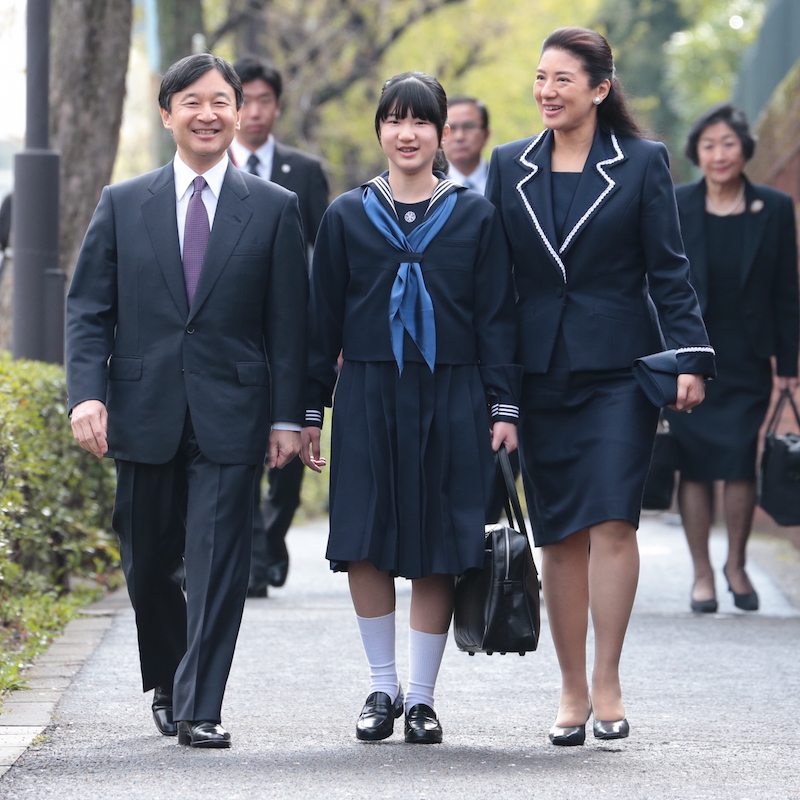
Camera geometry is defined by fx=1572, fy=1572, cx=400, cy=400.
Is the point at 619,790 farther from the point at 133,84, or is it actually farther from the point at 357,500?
the point at 133,84

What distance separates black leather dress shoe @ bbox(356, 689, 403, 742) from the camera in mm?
4480

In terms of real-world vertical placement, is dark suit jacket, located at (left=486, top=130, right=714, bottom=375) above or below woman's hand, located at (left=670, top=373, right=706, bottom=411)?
above

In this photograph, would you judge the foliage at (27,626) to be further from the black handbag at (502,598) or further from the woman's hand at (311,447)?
the black handbag at (502,598)

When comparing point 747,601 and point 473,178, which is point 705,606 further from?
point 473,178

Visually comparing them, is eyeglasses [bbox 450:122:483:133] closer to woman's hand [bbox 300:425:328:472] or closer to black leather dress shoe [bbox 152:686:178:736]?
woman's hand [bbox 300:425:328:472]

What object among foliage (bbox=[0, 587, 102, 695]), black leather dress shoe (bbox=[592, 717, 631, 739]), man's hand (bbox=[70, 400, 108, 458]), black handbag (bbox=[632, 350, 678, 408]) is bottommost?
foliage (bbox=[0, 587, 102, 695])

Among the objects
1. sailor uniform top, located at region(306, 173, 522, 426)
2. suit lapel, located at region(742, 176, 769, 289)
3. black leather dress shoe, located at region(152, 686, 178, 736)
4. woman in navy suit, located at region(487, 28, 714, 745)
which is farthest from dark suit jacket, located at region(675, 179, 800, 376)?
black leather dress shoe, located at region(152, 686, 178, 736)

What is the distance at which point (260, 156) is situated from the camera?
7207 mm

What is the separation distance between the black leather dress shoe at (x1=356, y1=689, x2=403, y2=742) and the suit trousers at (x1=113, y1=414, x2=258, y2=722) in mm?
431

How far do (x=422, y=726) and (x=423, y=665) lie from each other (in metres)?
0.17

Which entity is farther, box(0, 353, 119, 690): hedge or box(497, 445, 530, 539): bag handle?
box(0, 353, 119, 690): hedge

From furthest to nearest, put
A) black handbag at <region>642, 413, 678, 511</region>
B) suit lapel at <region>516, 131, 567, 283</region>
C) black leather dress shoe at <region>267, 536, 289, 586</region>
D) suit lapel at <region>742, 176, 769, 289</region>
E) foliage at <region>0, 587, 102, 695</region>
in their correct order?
black leather dress shoe at <region>267, 536, 289, 586</region> → suit lapel at <region>742, 176, 769, 289</region> → black handbag at <region>642, 413, 678, 511</region> → foliage at <region>0, 587, 102, 695</region> → suit lapel at <region>516, 131, 567, 283</region>

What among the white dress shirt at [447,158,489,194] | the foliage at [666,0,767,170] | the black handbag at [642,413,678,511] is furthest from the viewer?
the foliage at [666,0,767,170]

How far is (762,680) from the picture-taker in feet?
18.1
